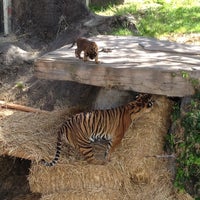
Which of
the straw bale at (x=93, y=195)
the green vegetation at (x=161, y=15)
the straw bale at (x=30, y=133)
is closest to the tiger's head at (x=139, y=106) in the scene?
the straw bale at (x=93, y=195)

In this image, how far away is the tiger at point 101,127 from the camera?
5.32 m

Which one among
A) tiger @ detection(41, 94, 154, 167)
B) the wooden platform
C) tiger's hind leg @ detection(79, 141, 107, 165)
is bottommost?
tiger's hind leg @ detection(79, 141, 107, 165)

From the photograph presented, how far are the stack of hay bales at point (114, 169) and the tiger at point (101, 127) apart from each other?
0.14 m

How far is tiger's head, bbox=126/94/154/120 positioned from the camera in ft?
17.5

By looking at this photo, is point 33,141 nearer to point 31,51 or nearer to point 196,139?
point 196,139

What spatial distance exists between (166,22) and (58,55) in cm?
430

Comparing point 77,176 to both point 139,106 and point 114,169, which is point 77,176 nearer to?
point 114,169

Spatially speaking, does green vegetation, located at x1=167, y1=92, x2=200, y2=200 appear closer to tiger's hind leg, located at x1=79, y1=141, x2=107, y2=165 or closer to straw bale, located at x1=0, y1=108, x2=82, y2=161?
tiger's hind leg, located at x1=79, y1=141, x2=107, y2=165

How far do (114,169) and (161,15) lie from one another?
5.53 metres

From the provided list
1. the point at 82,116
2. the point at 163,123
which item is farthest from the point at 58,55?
the point at 163,123

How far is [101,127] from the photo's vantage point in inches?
211

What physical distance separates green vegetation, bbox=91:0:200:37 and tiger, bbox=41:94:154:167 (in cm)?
323

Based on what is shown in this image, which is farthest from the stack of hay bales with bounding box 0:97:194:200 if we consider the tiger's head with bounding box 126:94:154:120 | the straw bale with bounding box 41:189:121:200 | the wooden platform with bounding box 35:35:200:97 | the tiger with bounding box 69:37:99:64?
the tiger with bounding box 69:37:99:64

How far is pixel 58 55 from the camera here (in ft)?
18.7
